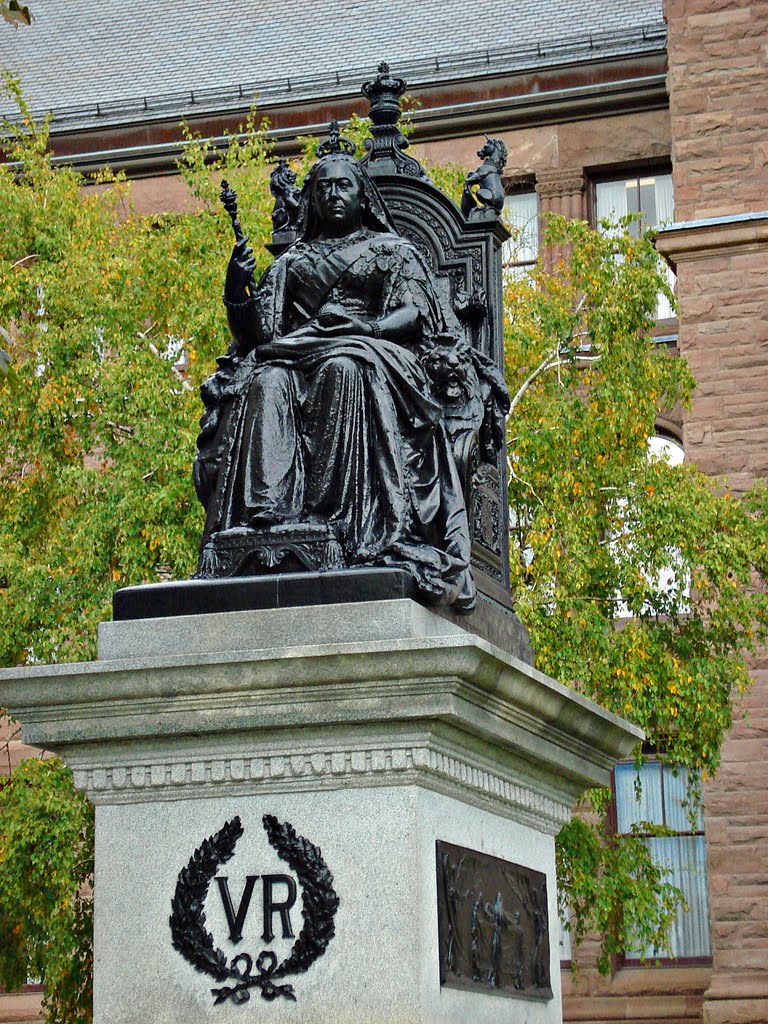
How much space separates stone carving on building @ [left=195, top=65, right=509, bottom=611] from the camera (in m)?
7.25

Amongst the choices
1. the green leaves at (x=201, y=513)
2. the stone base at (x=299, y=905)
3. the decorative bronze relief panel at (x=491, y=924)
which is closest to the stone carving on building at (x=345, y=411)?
the stone base at (x=299, y=905)

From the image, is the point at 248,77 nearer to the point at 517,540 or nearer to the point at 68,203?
the point at 68,203

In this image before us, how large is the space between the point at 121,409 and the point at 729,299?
7689mm

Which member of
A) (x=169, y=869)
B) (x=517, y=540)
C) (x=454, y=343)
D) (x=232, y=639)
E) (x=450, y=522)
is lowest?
(x=169, y=869)

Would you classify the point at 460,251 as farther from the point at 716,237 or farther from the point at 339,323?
the point at 716,237

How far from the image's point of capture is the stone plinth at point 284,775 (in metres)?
6.48

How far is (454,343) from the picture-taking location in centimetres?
818

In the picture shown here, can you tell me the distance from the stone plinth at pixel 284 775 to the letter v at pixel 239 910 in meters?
0.01

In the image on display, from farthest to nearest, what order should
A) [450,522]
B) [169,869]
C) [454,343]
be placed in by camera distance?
1. [454,343]
2. [450,522]
3. [169,869]

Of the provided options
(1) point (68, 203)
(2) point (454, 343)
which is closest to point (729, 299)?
(1) point (68, 203)

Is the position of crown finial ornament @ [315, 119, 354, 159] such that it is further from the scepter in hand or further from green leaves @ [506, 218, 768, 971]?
green leaves @ [506, 218, 768, 971]

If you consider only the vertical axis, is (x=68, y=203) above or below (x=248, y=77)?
below

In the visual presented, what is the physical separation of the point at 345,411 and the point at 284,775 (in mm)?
1474

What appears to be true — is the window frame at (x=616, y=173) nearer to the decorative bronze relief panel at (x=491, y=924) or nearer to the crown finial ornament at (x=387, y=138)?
the crown finial ornament at (x=387, y=138)
